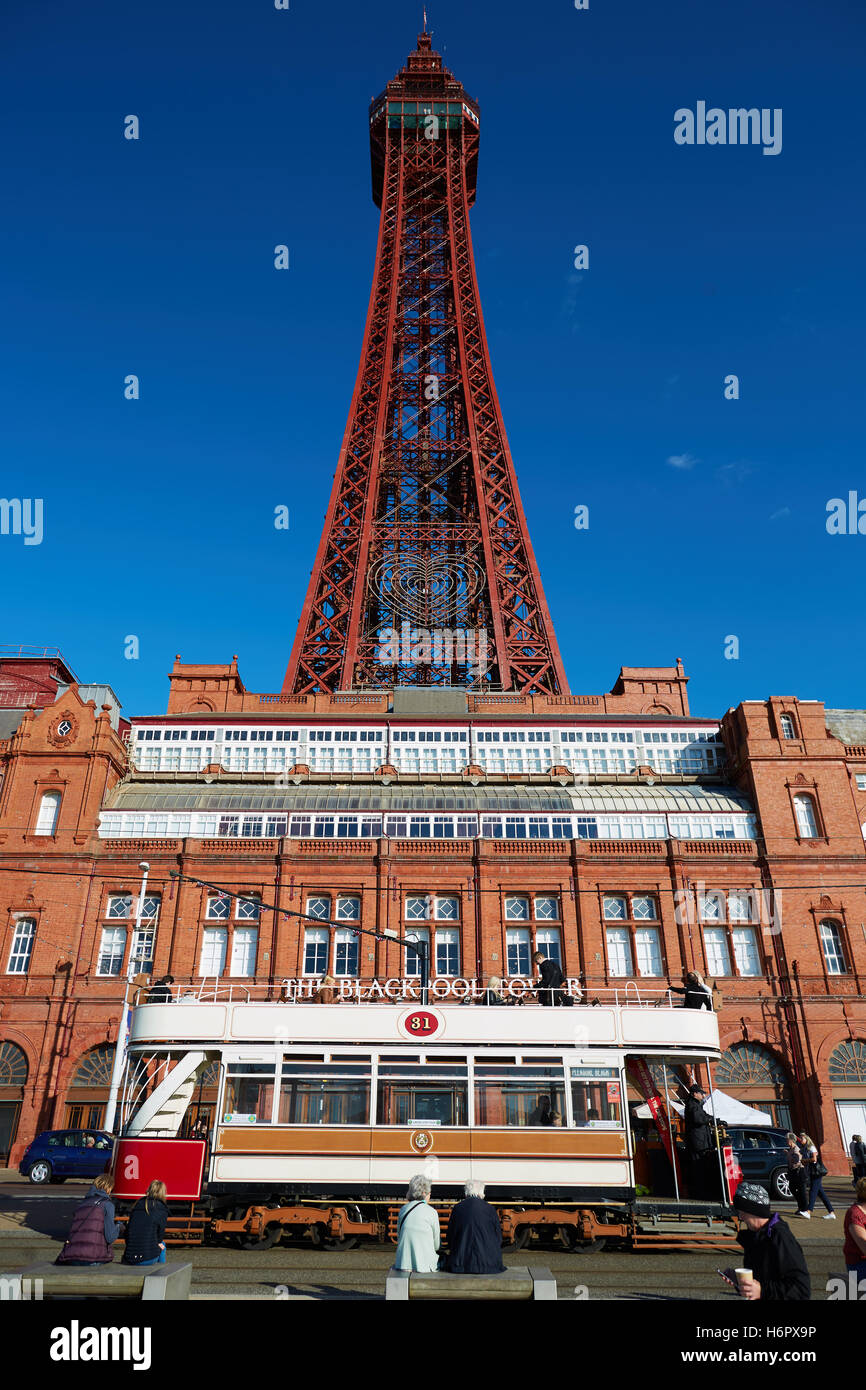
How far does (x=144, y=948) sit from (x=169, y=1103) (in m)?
17.4

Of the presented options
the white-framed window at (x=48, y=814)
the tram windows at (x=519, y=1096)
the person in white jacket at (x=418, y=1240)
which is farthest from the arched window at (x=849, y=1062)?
the white-framed window at (x=48, y=814)

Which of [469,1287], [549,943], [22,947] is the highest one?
[549,943]

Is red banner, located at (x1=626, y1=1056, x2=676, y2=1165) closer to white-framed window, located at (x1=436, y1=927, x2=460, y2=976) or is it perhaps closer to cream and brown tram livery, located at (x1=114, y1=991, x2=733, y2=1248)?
cream and brown tram livery, located at (x1=114, y1=991, x2=733, y2=1248)

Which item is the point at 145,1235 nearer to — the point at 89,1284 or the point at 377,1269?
the point at 377,1269

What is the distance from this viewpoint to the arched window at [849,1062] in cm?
3083

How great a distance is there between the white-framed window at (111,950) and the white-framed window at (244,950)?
392 centimetres

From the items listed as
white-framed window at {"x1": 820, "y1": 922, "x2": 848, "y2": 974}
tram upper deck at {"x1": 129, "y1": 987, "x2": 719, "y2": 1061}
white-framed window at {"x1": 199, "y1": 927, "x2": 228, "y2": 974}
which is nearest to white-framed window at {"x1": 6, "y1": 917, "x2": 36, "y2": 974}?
white-framed window at {"x1": 199, "y1": 927, "x2": 228, "y2": 974}

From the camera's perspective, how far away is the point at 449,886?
3375cm

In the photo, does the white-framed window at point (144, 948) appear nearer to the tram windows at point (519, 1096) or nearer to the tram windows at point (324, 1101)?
the tram windows at point (324, 1101)

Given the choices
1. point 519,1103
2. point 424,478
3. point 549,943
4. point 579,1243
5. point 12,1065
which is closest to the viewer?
point 579,1243

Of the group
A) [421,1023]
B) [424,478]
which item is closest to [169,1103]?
[421,1023]

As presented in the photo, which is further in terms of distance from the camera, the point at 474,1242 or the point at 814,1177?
the point at 814,1177

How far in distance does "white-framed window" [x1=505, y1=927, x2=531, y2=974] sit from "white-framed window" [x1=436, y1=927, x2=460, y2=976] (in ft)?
5.84

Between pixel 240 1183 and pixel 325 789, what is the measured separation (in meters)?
23.2
